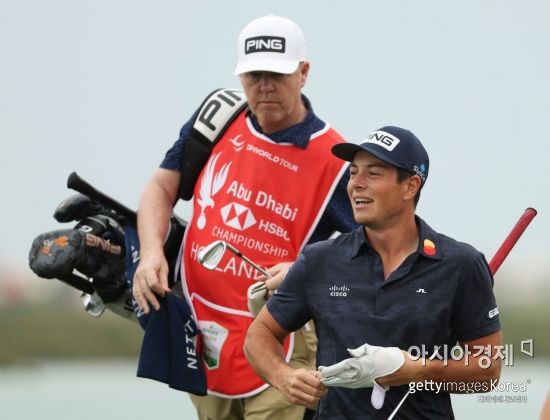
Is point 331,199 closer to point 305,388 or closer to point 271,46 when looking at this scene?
point 271,46

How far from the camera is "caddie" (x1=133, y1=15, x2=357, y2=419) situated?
5859mm

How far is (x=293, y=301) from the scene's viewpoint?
4.89m

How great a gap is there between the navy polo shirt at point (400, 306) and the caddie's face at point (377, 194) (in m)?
0.10

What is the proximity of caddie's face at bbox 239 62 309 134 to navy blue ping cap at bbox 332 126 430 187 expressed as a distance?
926 millimetres

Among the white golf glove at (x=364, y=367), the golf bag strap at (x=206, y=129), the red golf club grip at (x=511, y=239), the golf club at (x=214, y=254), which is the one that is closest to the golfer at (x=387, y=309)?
the white golf glove at (x=364, y=367)

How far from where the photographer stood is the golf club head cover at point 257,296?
5.62 meters

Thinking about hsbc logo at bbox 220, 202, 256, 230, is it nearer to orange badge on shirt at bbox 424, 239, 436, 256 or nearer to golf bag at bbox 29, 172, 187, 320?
golf bag at bbox 29, 172, 187, 320

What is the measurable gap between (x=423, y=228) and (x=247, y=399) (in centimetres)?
143

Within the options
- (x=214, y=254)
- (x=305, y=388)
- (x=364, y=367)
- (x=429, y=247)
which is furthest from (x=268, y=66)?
(x=364, y=367)

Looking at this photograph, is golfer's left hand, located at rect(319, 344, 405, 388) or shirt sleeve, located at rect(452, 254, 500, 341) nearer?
golfer's left hand, located at rect(319, 344, 405, 388)

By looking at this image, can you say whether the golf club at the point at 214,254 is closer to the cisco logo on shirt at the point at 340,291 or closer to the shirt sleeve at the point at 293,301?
the shirt sleeve at the point at 293,301

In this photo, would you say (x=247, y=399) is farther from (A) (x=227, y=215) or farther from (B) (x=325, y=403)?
(B) (x=325, y=403)

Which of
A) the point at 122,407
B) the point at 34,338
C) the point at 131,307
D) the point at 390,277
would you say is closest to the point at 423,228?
the point at 390,277

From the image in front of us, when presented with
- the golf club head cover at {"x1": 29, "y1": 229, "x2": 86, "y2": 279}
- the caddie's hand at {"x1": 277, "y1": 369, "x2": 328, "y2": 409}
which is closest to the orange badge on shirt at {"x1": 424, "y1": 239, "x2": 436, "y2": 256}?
the caddie's hand at {"x1": 277, "y1": 369, "x2": 328, "y2": 409}
